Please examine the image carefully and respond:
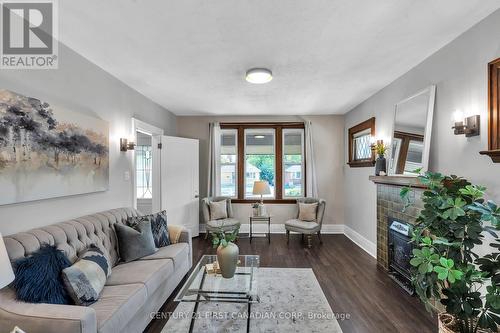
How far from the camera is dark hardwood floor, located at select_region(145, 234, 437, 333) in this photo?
229 centimetres

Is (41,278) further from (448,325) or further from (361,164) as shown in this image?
(361,164)

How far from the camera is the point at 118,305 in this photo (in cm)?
176

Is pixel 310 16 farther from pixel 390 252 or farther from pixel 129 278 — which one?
pixel 390 252

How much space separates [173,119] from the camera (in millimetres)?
5355

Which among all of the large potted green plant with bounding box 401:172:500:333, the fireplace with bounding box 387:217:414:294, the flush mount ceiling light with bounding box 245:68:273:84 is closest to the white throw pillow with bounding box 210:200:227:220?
the flush mount ceiling light with bounding box 245:68:273:84

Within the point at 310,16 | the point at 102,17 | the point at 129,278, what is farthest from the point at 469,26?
the point at 129,278

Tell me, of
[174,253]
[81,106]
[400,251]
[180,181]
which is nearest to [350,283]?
[400,251]

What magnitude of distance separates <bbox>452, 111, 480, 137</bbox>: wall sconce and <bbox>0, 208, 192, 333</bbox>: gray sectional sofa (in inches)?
119

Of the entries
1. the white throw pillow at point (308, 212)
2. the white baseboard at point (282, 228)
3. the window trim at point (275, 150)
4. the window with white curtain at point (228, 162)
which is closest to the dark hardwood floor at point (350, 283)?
the white baseboard at point (282, 228)

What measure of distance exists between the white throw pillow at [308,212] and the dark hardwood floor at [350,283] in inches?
17.8

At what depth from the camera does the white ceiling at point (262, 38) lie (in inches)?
73.0

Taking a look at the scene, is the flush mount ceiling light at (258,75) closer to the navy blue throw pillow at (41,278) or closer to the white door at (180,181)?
the white door at (180,181)

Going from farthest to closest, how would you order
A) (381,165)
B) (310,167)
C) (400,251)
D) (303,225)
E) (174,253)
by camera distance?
1. (310,167)
2. (303,225)
3. (381,165)
4. (400,251)
5. (174,253)

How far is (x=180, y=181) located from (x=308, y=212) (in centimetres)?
254
